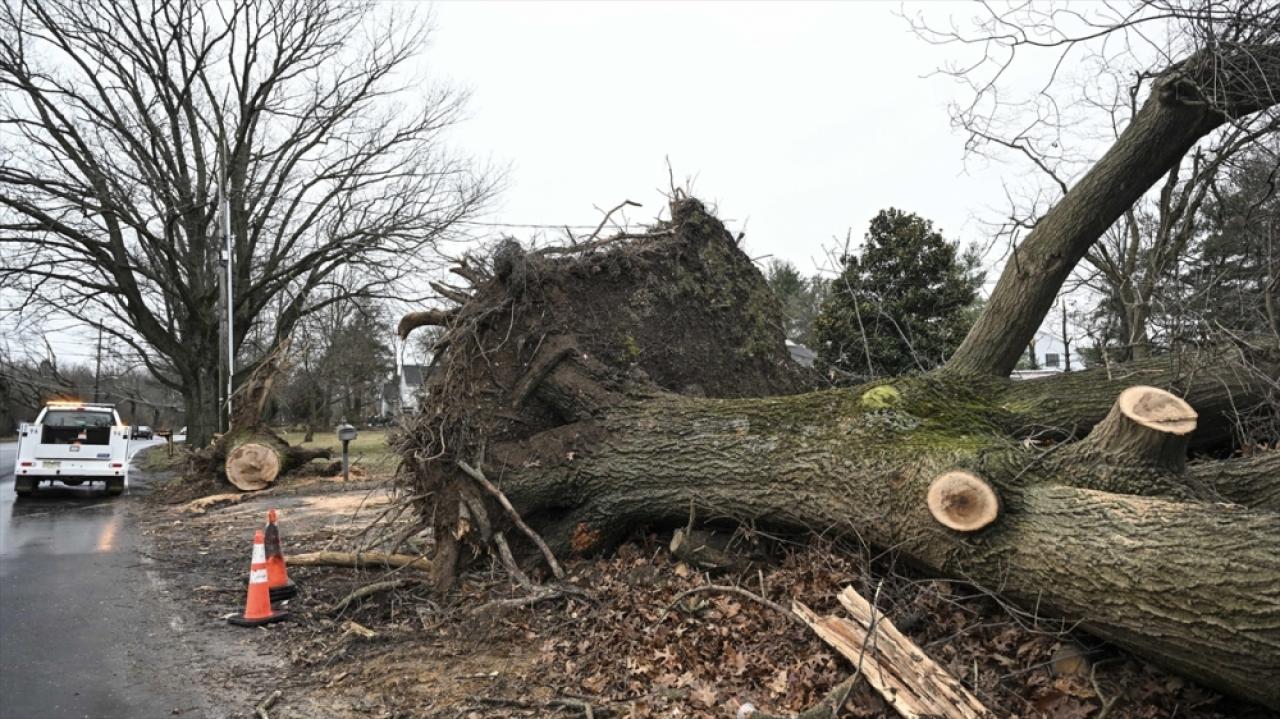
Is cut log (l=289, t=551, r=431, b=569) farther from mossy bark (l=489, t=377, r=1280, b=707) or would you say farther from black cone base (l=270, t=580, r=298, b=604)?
mossy bark (l=489, t=377, r=1280, b=707)

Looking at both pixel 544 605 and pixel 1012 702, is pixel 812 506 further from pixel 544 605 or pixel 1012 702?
pixel 544 605

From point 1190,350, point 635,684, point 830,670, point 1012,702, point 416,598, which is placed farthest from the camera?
point 416,598

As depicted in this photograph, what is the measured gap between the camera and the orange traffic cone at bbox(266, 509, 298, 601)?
6.57m

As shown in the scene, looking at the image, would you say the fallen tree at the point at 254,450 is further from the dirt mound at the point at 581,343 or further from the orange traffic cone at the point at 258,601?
the orange traffic cone at the point at 258,601

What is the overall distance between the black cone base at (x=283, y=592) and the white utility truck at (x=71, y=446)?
10903 millimetres

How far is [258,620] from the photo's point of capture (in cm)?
593

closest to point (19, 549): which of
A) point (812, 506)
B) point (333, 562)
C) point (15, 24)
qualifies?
point (333, 562)

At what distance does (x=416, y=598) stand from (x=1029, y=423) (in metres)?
4.63

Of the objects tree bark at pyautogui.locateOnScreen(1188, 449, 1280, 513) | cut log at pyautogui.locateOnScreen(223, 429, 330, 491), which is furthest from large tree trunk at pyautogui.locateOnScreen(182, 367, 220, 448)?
tree bark at pyautogui.locateOnScreen(1188, 449, 1280, 513)

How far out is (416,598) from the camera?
5.96 m

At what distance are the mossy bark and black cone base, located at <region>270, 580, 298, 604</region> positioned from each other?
85.3 inches

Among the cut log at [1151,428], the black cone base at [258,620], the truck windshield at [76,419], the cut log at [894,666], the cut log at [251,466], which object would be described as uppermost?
the truck windshield at [76,419]

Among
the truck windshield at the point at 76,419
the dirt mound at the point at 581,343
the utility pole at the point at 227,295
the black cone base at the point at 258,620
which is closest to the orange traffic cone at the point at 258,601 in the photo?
the black cone base at the point at 258,620

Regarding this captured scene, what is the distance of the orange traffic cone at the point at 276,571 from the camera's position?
6566mm
